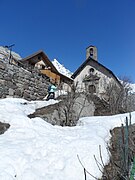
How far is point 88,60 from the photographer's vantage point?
27234 millimetres

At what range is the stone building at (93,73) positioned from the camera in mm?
25969

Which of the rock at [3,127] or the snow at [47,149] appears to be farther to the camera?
the rock at [3,127]

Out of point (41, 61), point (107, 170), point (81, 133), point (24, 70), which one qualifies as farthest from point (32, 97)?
point (41, 61)

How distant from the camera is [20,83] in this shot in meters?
10.1

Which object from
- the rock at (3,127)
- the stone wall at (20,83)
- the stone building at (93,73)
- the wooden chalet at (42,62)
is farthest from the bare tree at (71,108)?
the stone building at (93,73)

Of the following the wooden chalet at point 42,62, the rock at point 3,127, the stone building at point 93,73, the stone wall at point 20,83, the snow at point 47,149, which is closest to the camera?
the snow at point 47,149

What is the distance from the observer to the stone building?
26.0m

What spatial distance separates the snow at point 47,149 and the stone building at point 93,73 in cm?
2030

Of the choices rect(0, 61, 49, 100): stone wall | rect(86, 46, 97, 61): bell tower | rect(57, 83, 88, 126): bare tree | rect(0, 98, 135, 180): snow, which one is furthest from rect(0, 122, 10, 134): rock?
rect(86, 46, 97, 61): bell tower

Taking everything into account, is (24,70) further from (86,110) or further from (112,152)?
(112,152)

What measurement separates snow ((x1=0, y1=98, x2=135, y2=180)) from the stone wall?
3612 mm

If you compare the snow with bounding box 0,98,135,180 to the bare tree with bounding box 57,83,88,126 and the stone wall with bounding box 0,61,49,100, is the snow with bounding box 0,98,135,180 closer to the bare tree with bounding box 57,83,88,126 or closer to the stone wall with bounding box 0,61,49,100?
the bare tree with bounding box 57,83,88,126

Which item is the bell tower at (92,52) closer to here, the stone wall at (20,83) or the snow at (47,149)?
the stone wall at (20,83)

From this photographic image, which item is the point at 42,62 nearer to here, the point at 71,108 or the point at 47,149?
the point at 71,108
